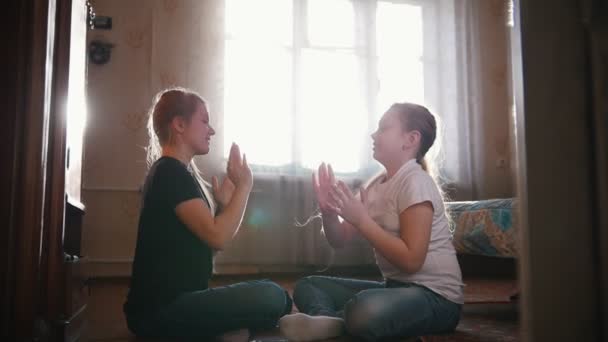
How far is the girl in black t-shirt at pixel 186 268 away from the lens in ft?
4.01

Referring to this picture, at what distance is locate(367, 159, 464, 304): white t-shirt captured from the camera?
1.28 metres

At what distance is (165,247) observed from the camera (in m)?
1.25

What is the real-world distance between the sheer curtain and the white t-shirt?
1859 mm

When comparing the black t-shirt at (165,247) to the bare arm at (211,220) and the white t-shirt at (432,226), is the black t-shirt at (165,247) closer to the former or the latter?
the bare arm at (211,220)

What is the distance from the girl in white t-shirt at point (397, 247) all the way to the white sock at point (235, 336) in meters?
0.10

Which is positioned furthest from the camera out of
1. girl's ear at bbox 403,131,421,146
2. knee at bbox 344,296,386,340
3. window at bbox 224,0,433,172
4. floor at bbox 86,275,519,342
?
window at bbox 224,0,433,172

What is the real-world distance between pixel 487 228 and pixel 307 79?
1623 millimetres

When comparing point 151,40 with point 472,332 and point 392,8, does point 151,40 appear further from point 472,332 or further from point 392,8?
point 472,332

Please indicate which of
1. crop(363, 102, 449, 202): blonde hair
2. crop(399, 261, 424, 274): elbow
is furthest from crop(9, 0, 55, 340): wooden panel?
crop(363, 102, 449, 202): blonde hair

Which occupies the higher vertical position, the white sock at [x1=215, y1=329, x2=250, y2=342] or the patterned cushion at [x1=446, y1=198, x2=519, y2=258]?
the patterned cushion at [x1=446, y1=198, x2=519, y2=258]

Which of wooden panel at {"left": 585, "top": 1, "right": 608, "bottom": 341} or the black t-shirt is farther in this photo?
the black t-shirt

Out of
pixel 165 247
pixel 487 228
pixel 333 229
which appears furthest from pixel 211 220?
pixel 487 228

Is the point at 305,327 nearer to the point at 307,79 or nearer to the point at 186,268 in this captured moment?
the point at 186,268

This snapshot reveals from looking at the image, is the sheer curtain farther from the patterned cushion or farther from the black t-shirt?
the black t-shirt
